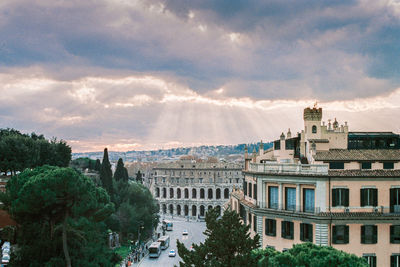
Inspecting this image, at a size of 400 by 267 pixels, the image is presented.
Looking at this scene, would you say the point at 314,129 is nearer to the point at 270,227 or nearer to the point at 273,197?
the point at 273,197

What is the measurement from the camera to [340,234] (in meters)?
33.4

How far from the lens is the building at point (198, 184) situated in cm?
12675

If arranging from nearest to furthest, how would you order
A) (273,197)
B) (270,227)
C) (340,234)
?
(340,234) → (270,227) → (273,197)

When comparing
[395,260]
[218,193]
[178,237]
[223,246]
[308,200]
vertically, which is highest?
[308,200]

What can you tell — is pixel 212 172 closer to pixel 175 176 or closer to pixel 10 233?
pixel 175 176

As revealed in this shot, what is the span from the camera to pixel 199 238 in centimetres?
8294

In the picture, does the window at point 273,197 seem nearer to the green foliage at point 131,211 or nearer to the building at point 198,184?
the green foliage at point 131,211

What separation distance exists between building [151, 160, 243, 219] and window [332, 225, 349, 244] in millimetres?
91885

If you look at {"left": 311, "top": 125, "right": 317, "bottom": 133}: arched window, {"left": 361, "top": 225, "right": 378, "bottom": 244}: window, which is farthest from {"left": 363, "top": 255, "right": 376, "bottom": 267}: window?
{"left": 311, "top": 125, "right": 317, "bottom": 133}: arched window

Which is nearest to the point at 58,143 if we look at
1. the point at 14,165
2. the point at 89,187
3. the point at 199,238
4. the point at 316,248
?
the point at 14,165

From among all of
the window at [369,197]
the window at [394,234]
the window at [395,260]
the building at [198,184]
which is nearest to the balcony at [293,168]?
the window at [369,197]

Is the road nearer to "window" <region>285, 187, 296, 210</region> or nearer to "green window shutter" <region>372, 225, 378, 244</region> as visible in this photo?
"window" <region>285, 187, 296, 210</region>

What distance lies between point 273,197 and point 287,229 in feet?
→ 9.00

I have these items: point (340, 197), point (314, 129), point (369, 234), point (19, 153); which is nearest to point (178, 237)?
point (19, 153)
